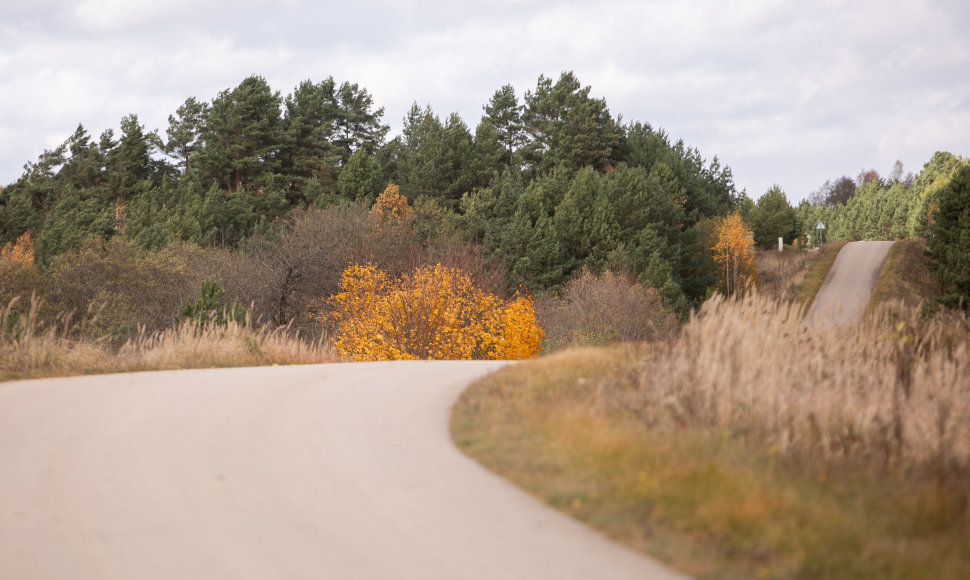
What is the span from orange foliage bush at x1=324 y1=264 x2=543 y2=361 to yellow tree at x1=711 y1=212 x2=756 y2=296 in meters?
32.8

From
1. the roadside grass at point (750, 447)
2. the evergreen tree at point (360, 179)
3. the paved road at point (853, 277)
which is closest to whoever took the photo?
the roadside grass at point (750, 447)

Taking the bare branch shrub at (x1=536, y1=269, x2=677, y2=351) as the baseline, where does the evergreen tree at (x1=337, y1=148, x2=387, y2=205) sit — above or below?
above

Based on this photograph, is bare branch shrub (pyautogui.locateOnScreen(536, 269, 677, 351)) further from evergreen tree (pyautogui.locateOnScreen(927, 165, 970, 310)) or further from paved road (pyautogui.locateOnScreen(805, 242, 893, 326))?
evergreen tree (pyautogui.locateOnScreen(927, 165, 970, 310))

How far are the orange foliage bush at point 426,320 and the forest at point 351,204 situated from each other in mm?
2702

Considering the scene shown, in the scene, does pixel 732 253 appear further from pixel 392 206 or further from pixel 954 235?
pixel 392 206

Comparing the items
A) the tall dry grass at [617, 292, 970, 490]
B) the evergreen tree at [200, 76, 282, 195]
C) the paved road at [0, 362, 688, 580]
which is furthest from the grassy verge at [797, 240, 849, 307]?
the paved road at [0, 362, 688, 580]

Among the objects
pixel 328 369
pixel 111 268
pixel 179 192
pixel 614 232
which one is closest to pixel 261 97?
pixel 179 192

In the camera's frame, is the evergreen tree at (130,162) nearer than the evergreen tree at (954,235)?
No

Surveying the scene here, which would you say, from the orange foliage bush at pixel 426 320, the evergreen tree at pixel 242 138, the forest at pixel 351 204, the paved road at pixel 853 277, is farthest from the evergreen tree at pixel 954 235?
the evergreen tree at pixel 242 138

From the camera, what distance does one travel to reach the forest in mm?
44094

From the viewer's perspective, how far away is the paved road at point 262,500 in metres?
4.46

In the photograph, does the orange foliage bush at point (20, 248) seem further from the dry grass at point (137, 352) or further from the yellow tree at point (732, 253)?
the yellow tree at point (732, 253)

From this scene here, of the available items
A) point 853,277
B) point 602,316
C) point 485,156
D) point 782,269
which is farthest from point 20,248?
point 853,277

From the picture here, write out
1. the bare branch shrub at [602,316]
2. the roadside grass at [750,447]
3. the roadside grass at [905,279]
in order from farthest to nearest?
the roadside grass at [905,279]
the bare branch shrub at [602,316]
the roadside grass at [750,447]
